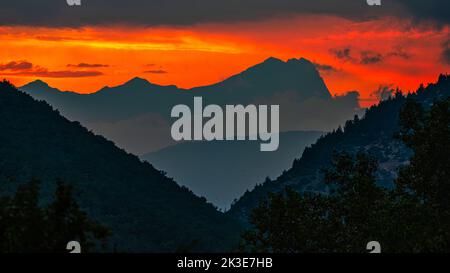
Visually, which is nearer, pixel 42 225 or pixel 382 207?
pixel 42 225

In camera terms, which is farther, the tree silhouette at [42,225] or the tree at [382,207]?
the tree at [382,207]

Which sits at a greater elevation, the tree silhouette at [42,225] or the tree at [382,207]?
the tree silhouette at [42,225]

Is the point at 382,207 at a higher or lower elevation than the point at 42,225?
lower

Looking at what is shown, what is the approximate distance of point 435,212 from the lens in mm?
55156

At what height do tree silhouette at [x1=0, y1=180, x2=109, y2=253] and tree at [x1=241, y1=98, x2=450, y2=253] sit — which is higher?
tree silhouette at [x1=0, y1=180, x2=109, y2=253]

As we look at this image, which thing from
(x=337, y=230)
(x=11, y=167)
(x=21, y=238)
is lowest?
(x=11, y=167)

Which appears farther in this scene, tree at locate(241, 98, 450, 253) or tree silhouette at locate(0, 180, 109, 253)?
tree at locate(241, 98, 450, 253)

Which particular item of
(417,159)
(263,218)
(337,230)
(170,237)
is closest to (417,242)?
(417,159)

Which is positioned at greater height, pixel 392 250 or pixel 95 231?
pixel 95 231

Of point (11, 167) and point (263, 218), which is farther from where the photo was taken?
point (11, 167)
